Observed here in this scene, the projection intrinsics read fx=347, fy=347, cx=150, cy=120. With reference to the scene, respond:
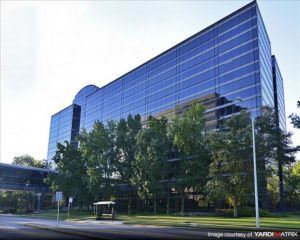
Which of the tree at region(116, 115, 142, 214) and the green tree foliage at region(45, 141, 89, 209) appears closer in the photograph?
the tree at region(116, 115, 142, 214)

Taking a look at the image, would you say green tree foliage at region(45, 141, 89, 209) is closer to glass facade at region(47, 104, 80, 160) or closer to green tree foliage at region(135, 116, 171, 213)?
green tree foliage at region(135, 116, 171, 213)

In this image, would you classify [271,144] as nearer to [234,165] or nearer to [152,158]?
[234,165]

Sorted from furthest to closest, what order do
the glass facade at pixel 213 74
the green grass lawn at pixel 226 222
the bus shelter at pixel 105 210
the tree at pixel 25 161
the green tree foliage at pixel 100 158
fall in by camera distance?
A: the tree at pixel 25 161 < the green tree foliage at pixel 100 158 < the glass facade at pixel 213 74 < the bus shelter at pixel 105 210 < the green grass lawn at pixel 226 222

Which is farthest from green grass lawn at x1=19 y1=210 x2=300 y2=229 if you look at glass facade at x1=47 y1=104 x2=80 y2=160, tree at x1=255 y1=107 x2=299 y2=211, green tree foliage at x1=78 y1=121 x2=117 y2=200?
glass facade at x1=47 y1=104 x2=80 y2=160

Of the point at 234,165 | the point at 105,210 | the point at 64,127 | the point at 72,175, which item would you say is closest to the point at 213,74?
the point at 234,165

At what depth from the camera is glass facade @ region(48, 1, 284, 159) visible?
5712 cm

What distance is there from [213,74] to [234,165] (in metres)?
26.8

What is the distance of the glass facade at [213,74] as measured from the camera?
57.1 metres

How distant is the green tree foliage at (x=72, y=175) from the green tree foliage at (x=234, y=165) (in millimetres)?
27590

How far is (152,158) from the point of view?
1996 inches

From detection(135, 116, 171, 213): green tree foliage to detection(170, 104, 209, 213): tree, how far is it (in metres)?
2.64

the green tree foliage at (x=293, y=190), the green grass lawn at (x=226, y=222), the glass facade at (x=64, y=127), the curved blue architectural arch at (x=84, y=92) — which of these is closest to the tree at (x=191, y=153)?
the green grass lawn at (x=226, y=222)

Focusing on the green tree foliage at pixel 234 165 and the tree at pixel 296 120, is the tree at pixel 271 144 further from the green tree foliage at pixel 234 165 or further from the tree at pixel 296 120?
the tree at pixel 296 120

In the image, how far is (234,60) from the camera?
197 feet
